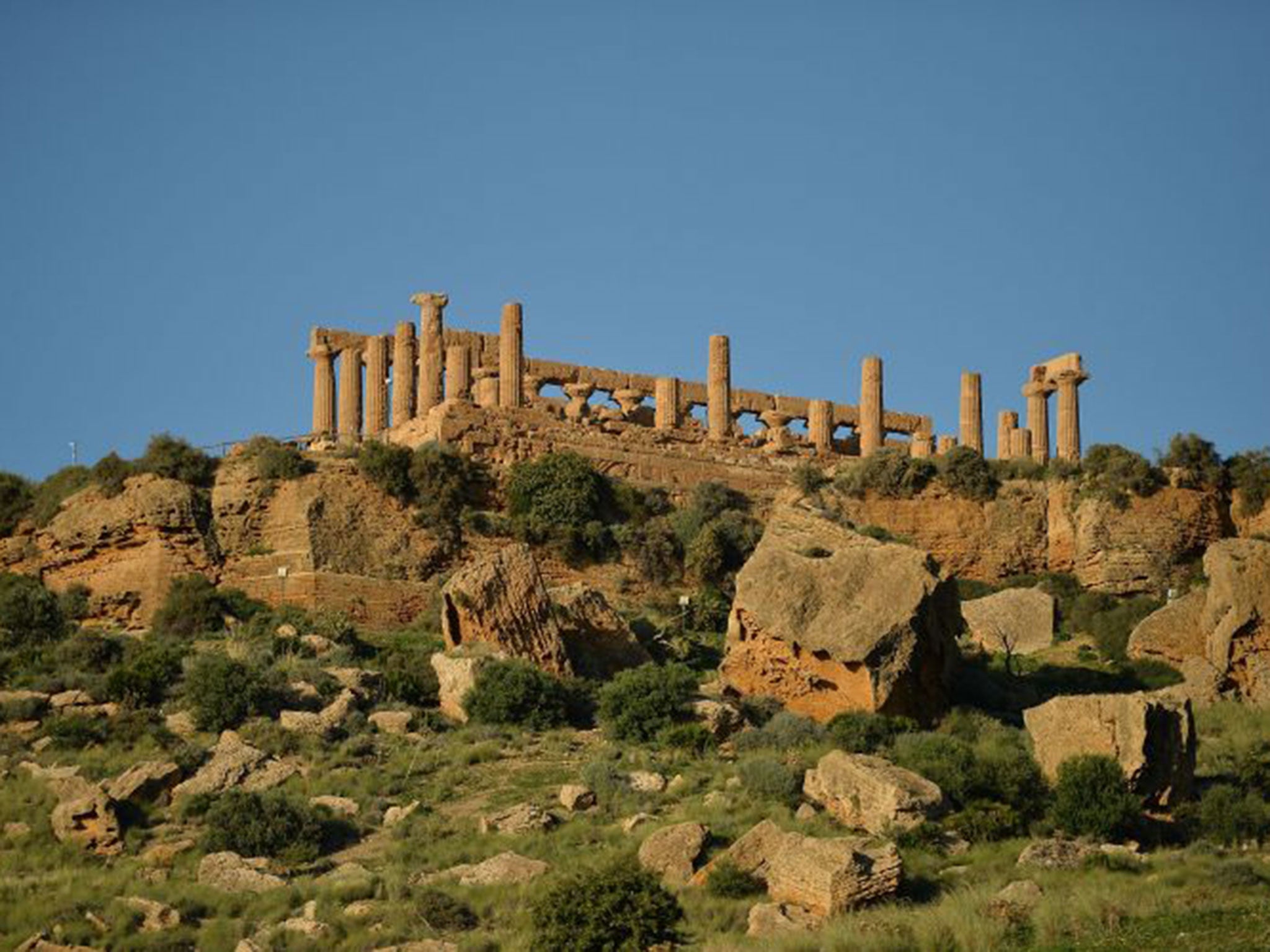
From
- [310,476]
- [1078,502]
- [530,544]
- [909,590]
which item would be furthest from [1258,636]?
[310,476]

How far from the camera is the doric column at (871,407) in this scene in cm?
5566

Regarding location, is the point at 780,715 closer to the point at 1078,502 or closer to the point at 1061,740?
the point at 1061,740

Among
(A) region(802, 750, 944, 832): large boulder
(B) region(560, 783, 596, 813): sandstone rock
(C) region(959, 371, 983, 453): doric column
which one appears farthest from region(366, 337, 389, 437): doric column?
(A) region(802, 750, 944, 832): large boulder

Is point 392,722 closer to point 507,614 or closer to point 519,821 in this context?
point 507,614

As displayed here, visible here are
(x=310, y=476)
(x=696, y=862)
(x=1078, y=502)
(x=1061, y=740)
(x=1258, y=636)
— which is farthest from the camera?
(x=1078, y=502)

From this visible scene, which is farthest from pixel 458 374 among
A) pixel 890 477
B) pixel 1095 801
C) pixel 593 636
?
pixel 1095 801

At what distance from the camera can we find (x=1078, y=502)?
47.5m

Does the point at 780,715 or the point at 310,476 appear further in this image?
the point at 310,476

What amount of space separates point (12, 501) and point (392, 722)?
41.4 ft

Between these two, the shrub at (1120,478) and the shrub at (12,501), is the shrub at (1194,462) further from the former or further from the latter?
the shrub at (12,501)

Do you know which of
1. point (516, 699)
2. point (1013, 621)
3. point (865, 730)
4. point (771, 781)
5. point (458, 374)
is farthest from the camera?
point (458, 374)

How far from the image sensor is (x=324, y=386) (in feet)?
173

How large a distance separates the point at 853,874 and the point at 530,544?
18631mm

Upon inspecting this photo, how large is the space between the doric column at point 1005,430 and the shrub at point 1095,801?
81.8 feet
